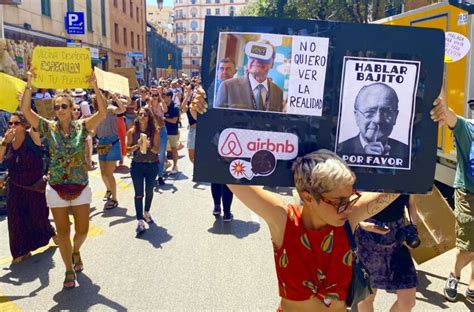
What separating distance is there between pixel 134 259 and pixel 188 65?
109068mm

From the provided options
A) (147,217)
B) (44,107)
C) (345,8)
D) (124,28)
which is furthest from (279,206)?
(124,28)

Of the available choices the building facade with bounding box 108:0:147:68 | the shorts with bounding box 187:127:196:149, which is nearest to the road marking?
the shorts with bounding box 187:127:196:149

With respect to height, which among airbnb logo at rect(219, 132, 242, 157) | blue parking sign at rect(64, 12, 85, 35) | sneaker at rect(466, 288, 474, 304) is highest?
blue parking sign at rect(64, 12, 85, 35)

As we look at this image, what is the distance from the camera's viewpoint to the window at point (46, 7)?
22856mm

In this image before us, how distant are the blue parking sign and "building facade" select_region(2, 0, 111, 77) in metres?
1.16

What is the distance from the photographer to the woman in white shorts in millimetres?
4551

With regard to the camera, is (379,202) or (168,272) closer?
(379,202)

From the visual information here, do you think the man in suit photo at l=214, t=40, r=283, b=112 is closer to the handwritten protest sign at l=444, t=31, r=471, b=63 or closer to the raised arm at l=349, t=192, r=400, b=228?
the raised arm at l=349, t=192, r=400, b=228

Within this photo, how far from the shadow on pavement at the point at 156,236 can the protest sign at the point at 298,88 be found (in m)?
3.97

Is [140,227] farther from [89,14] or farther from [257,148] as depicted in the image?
[89,14]

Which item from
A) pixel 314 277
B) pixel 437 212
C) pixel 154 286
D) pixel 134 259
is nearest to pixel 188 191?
pixel 134 259

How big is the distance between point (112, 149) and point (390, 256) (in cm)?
543

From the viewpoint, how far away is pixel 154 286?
4707 mm

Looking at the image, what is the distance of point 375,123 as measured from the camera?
7.27ft
